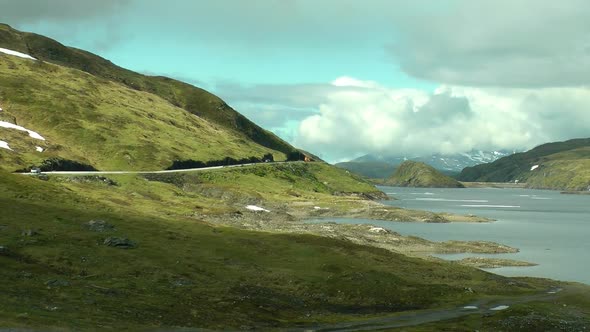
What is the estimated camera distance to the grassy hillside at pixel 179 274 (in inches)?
2040

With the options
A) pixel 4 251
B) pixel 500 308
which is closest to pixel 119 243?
pixel 4 251

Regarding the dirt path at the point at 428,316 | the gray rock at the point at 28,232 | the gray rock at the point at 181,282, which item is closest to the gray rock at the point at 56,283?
the gray rock at the point at 181,282

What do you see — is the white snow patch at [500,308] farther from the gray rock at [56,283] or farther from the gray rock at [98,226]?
the gray rock at [98,226]

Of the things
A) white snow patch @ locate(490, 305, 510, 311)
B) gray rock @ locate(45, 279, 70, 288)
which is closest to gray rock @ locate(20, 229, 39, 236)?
gray rock @ locate(45, 279, 70, 288)

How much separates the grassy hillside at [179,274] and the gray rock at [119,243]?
43 cm

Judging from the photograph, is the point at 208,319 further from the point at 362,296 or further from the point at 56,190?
the point at 56,190

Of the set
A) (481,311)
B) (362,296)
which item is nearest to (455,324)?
(481,311)

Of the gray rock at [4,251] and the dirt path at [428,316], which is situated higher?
the gray rock at [4,251]

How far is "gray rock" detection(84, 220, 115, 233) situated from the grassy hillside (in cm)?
36

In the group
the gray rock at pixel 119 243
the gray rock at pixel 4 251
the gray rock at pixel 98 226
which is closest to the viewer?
the gray rock at pixel 4 251

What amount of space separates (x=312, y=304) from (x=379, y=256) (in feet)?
96.9

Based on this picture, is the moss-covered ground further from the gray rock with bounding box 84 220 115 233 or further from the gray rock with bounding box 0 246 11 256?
the gray rock with bounding box 84 220 115 233

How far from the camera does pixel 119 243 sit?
7619 cm

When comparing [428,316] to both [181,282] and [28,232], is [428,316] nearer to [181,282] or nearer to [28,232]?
[181,282]
